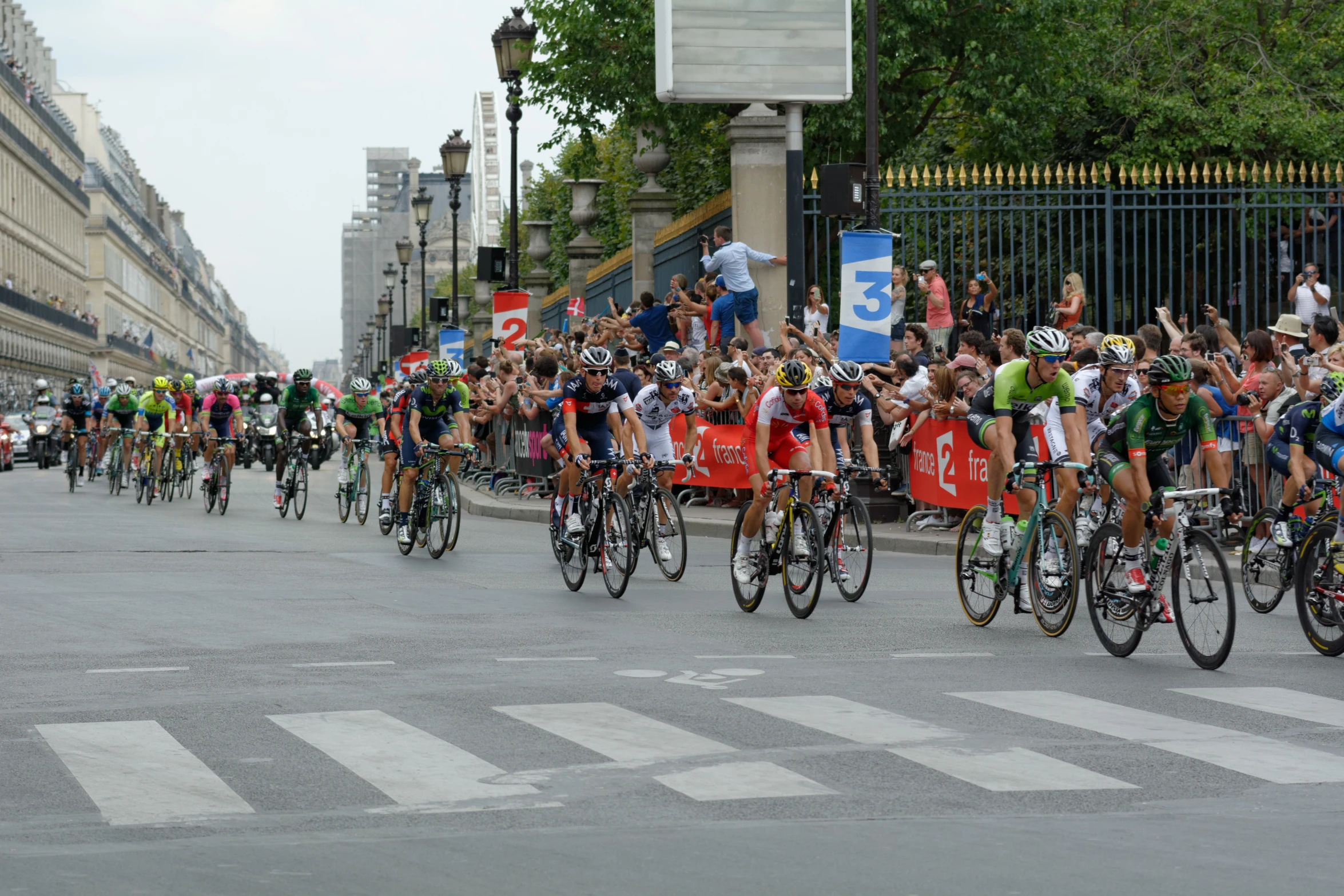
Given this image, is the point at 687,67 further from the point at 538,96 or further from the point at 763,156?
the point at 538,96

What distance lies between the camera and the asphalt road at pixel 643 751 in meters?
5.62

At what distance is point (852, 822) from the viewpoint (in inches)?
245

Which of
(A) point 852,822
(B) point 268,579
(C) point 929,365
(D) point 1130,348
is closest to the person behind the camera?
(A) point 852,822

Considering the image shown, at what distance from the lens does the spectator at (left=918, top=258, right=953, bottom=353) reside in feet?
72.4

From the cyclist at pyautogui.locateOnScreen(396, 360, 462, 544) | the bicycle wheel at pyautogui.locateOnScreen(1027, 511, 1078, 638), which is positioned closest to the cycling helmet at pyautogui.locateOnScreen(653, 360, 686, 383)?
the cyclist at pyautogui.locateOnScreen(396, 360, 462, 544)

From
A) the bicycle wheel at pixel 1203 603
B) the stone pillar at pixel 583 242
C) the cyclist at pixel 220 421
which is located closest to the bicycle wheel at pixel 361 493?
the cyclist at pixel 220 421

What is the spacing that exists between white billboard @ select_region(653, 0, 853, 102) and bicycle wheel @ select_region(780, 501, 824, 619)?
11440 mm

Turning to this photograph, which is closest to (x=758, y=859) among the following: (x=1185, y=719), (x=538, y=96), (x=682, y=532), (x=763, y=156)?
(x=1185, y=719)

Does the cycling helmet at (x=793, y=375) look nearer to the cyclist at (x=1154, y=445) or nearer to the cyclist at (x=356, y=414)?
the cyclist at (x=1154, y=445)

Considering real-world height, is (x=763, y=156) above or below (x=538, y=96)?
below

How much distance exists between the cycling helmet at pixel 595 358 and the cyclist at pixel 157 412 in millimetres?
15158

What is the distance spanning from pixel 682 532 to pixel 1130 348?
4384 millimetres

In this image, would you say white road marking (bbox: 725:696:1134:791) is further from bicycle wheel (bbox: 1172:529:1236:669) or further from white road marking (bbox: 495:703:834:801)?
bicycle wheel (bbox: 1172:529:1236:669)

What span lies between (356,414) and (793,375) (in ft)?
36.4
